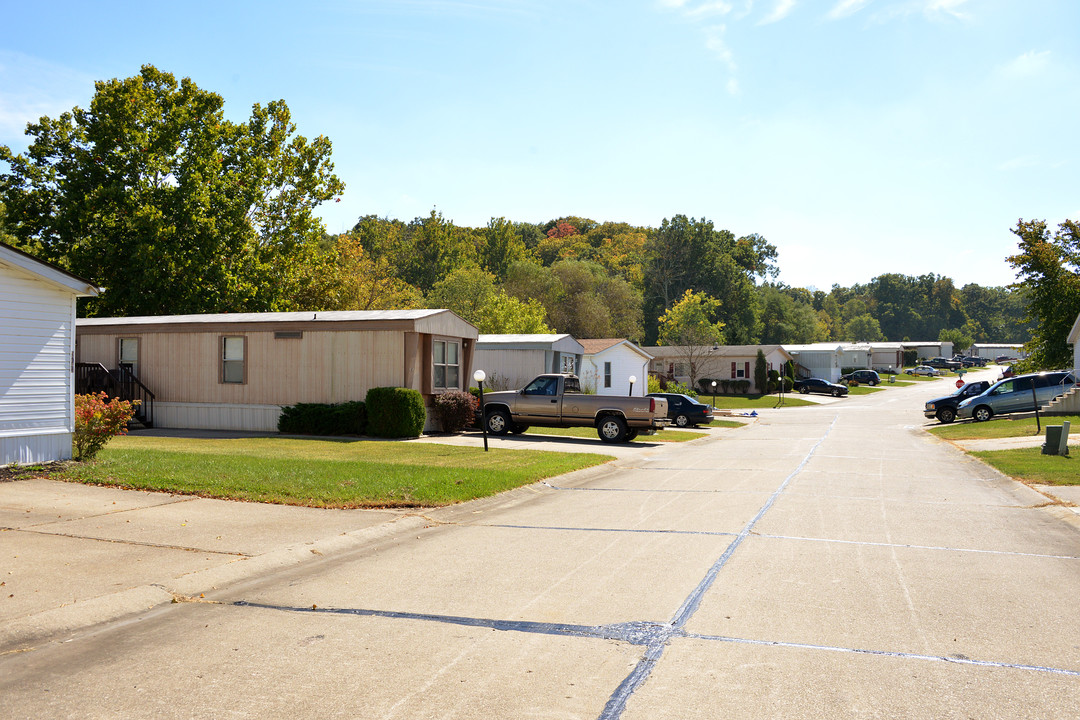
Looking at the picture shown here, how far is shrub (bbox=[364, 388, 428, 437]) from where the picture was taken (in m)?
22.1

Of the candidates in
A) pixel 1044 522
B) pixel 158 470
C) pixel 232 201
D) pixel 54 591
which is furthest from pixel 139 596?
pixel 232 201

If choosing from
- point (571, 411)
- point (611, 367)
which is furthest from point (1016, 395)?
point (571, 411)

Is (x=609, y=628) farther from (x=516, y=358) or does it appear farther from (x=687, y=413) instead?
(x=687, y=413)

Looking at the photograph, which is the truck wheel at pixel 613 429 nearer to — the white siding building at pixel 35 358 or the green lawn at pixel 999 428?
the green lawn at pixel 999 428

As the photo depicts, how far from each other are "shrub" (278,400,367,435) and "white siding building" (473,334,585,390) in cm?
1012

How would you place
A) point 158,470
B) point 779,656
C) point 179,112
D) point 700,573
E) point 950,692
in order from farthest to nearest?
point 179,112, point 158,470, point 700,573, point 779,656, point 950,692

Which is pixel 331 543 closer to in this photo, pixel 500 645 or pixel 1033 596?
pixel 500 645

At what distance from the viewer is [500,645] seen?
5.37 metres

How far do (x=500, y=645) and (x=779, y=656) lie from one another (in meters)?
1.79

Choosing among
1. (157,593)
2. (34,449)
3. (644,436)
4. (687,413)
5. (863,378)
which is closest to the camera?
(157,593)

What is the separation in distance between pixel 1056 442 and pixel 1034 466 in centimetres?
235

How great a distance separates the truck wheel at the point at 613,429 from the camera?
78.6 ft

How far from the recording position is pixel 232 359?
24328 mm

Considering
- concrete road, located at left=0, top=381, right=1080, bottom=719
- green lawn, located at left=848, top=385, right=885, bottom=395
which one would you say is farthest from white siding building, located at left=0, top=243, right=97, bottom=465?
green lawn, located at left=848, top=385, right=885, bottom=395
